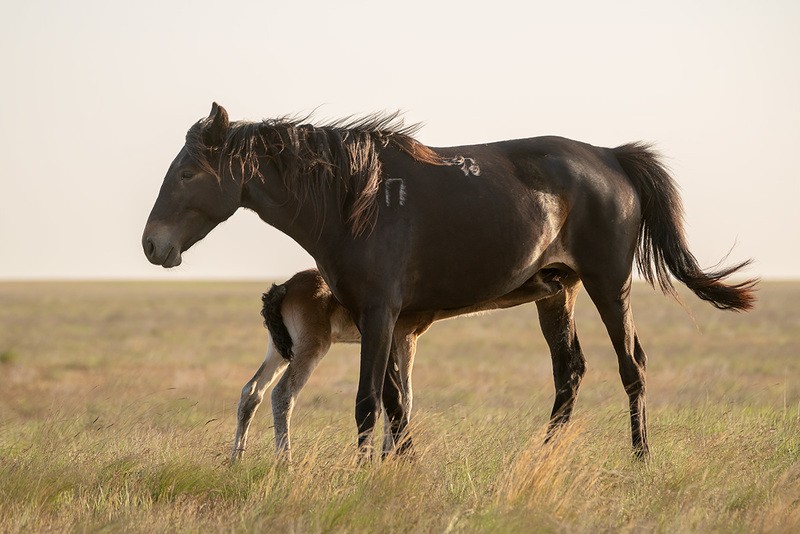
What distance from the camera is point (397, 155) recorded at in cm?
699

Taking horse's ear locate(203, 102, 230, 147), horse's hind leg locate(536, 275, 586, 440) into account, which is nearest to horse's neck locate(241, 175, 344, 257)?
horse's ear locate(203, 102, 230, 147)

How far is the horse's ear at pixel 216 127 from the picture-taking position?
261 inches

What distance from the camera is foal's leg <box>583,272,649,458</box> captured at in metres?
7.46

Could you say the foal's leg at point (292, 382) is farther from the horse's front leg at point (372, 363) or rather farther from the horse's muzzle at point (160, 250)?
the horse's muzzle at point (160, 250)

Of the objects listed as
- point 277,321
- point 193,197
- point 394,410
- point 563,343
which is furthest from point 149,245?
point 563,343

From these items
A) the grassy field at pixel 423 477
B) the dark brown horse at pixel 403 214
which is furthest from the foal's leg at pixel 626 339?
the grassy field at pixel 423 477

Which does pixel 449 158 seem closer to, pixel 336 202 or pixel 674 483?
pixel 336 202

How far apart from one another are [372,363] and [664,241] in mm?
2707

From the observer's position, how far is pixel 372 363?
6484 millimetres

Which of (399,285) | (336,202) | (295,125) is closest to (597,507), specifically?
(399,285)

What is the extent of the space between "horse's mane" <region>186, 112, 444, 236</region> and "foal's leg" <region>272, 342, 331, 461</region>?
2036 millimetres

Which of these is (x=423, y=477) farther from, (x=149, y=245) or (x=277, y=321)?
(x=277, y=321)

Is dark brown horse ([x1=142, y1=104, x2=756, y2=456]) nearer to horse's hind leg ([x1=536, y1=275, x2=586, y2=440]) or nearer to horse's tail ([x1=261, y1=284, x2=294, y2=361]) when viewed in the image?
horse's hind leg ([x1=536, y1=275, x2=586, y2=440])

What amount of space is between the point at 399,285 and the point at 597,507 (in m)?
1.84
